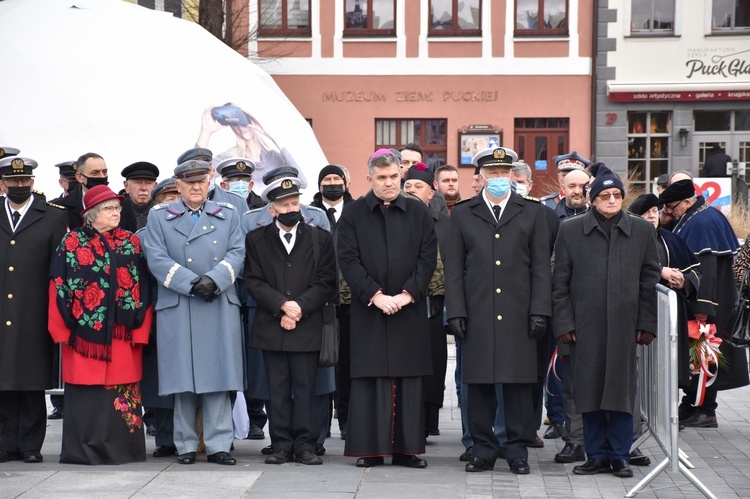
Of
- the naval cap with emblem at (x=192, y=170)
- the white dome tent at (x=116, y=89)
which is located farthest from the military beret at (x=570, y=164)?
the white dome tent at (x=116, y=89)

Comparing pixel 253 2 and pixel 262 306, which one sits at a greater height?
pixel 253 2

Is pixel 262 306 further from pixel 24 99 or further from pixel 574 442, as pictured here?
pixel 24 99

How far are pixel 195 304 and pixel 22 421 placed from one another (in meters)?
1.48

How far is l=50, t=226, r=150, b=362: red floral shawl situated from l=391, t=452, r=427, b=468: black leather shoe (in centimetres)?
198

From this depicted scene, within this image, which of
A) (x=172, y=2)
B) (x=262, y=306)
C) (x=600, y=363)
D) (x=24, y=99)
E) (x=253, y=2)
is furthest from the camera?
(x=253, y=2)

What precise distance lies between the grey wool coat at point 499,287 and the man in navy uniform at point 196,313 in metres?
1.54

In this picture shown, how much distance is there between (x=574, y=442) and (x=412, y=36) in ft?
70.0

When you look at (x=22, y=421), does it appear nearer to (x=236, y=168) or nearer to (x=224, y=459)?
(x=224, y=459)

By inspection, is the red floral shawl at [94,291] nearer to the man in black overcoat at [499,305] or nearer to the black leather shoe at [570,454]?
the man in black overcoat at [499,305]

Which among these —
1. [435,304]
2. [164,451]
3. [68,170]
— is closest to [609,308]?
[435,304]

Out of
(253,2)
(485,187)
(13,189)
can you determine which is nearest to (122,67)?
(13,189)

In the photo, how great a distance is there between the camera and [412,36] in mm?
28750

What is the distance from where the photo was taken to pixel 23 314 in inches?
330

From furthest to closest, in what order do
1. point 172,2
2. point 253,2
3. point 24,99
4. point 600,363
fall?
point 253,2
point 172,2
point 24,99
point 600,363
